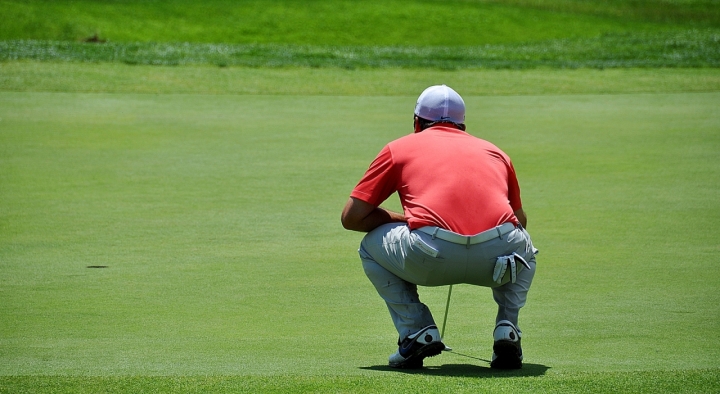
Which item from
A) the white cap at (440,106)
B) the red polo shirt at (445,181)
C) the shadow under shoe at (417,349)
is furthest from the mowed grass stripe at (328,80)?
the shadow under shoe at (417,349)

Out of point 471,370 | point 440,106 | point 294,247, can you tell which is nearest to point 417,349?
point 471,370

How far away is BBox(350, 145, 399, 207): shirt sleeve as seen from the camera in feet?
14.7

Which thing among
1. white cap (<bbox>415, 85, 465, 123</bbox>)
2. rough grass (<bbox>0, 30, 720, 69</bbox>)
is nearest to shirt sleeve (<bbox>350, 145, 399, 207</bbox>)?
white cap (<bbox>415, 85, 465, 123</bbox>)

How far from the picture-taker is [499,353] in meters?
4.28

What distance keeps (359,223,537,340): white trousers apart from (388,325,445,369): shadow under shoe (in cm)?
8

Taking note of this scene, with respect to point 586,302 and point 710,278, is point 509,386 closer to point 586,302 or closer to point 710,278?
point 586,302

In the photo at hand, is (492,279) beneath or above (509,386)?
above

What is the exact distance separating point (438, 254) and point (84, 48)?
50.8 ft

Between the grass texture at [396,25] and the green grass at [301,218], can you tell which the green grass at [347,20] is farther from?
the green grass at [301,218]

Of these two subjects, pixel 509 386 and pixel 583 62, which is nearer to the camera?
pixel 509 386

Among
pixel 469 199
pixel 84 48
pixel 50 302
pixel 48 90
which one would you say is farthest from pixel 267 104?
pixel 469 199

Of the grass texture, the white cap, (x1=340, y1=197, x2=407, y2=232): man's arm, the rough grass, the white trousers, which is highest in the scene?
the grass texture

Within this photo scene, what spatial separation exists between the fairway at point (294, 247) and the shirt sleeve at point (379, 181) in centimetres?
69

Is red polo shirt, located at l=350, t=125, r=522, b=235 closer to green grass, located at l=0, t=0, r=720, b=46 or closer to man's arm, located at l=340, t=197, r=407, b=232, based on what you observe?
man's arm, located at l=340, t=197, r=407, b=232
